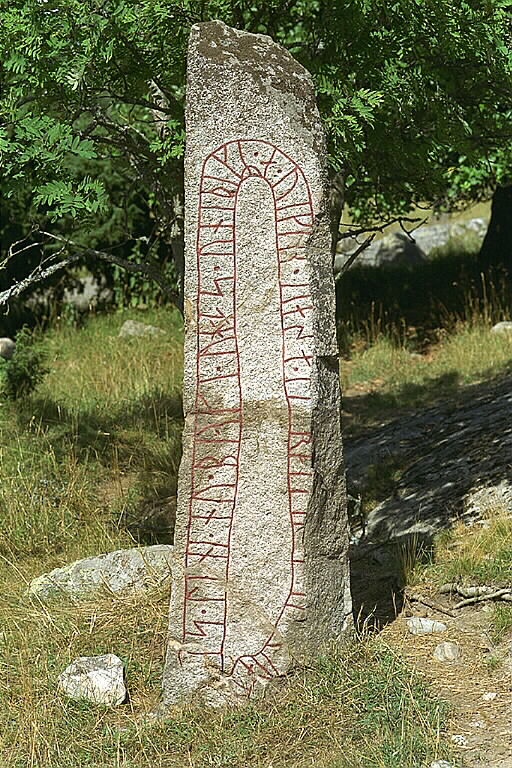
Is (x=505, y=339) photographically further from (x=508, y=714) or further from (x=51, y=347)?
(x=508, y=714)

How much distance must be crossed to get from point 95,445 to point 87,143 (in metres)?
2.91

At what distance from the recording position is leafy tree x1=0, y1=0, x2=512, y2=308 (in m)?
4.70

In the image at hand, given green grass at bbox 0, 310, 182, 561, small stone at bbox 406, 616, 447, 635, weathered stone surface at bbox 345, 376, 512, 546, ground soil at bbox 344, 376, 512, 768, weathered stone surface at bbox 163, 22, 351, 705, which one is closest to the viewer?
ground soil at bbox 344, 376, 512, 768

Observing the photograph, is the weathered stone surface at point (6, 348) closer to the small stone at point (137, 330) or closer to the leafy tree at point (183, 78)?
the small stone at point (137, 330)

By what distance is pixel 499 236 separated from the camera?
10.2 m

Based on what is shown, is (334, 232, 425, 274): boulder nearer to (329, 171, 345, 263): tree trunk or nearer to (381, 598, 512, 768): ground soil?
(329, 171, 345, 263): tree trunk

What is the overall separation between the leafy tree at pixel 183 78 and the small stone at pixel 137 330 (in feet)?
11.6

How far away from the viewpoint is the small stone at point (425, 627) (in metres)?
4.37

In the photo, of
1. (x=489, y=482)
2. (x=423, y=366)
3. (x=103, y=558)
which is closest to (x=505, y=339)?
(x=423, y=366)

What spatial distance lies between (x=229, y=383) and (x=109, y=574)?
1.45 metres

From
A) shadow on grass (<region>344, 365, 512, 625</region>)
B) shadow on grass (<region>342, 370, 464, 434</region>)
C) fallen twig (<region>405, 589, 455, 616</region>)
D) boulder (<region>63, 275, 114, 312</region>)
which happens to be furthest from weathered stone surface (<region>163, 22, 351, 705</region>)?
boulder (<region>63, 275, 114, 312</region>)

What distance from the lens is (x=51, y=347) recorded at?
9.24m

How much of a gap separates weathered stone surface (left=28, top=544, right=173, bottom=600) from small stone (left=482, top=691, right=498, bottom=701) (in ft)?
4.95

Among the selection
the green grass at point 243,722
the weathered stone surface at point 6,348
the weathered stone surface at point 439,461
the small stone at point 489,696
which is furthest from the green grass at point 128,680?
the weathered stone surface at point 6,348
